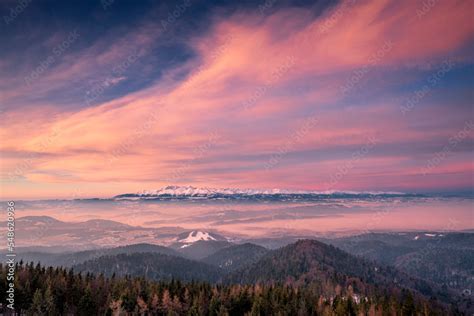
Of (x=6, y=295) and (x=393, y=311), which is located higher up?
(x=6, y=295)

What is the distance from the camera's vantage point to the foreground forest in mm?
137250

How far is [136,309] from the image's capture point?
146m

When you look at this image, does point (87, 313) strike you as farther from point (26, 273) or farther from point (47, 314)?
point (26, 273)

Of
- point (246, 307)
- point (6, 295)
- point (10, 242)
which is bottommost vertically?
point (246, 307)

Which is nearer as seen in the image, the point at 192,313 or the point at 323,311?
the point at 192,313

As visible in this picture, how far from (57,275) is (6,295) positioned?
30.4 meters

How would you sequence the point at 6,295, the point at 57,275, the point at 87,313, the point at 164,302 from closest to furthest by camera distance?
the point at 6,295 < the point at 87,313 < the point at 164,302 < the point at 57,275

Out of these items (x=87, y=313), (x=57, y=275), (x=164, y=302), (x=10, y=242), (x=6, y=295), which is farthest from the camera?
(x=57, y=275)

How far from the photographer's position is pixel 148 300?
509ft

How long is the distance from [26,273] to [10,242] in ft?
335

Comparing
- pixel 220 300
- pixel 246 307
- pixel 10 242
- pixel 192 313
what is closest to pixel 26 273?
pixel 192 313

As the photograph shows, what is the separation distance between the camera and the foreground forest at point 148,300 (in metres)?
137

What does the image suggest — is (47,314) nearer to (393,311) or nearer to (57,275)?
(57,275)

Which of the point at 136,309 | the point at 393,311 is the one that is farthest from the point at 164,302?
the point at 393,311
